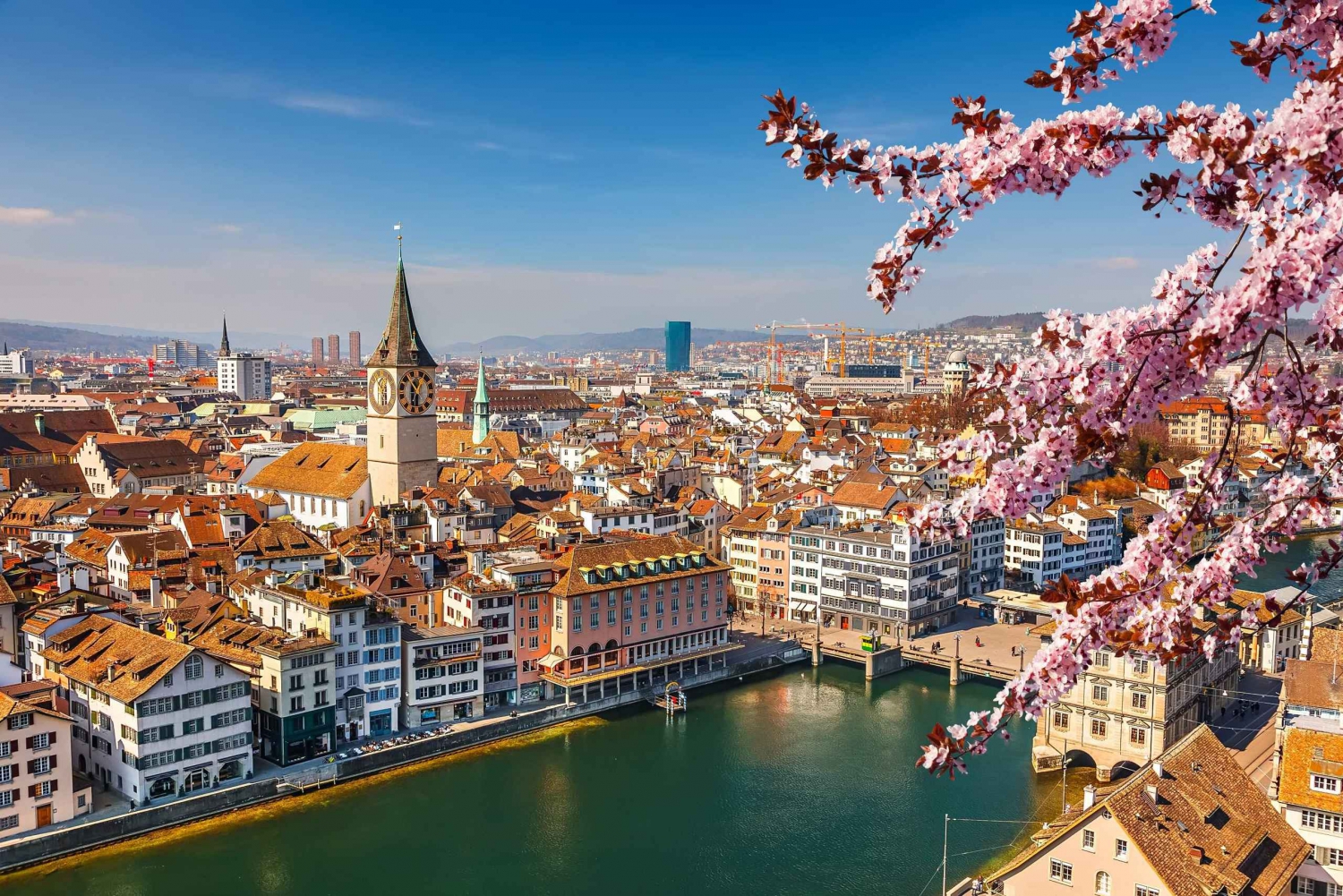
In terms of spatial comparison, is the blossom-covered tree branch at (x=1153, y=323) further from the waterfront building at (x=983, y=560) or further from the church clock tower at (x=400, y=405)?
the church clock tower at (x=400, y=405)

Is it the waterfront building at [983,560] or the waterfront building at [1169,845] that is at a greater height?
the waterfront building at [1169,845]

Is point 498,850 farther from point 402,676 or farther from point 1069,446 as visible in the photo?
point 1069,446

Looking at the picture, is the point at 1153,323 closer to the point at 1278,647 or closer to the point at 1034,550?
the point at 1278,647

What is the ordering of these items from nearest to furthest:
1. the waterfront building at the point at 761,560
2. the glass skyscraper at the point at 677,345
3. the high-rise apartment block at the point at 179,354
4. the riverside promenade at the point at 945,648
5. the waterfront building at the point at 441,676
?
the waterfront building at the point at 441,676
the riverside promenade at the point at 945,648
the waterfront building at the point at 761,560
the high-rise apartment block at the point at 179,354
the glass skyscraper at the point at 677,345

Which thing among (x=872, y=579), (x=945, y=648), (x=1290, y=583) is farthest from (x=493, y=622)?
(x=1290, y=583)

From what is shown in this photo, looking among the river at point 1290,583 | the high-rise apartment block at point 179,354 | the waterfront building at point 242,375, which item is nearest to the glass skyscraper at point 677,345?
the high-rise apartment block at point 179,354

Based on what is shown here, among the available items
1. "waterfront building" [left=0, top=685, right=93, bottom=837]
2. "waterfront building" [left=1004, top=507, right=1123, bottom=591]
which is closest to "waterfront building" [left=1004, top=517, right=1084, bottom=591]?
"waterfront building" [left=1004, top=507, right=1123, bottom=591]
